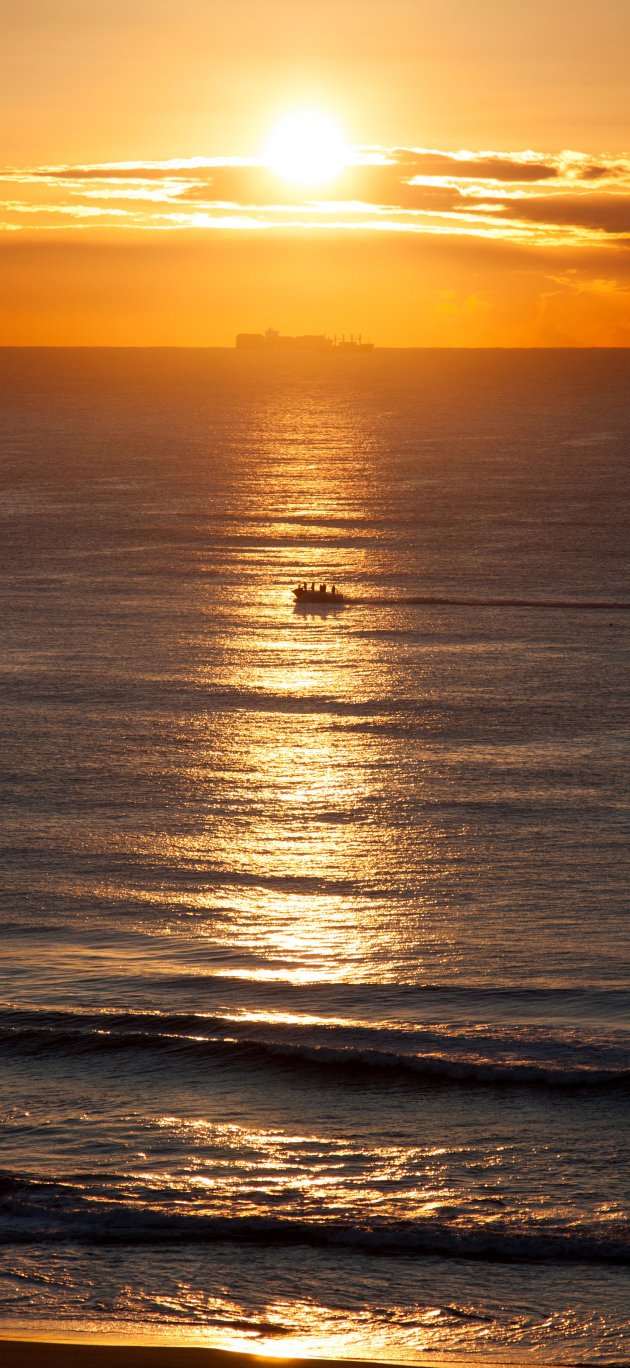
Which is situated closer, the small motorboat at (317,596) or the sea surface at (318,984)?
the sea surface at (318,984)

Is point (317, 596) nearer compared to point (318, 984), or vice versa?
point (318, 984)

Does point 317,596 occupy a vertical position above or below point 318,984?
above

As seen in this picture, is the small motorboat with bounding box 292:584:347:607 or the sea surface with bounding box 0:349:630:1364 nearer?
the sea surface with bounding box 0:349:630:1364

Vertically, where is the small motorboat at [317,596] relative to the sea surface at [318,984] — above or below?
above

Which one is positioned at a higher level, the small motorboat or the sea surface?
the small motorboat

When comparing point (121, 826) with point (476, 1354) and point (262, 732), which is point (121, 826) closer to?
point (262, 732)
